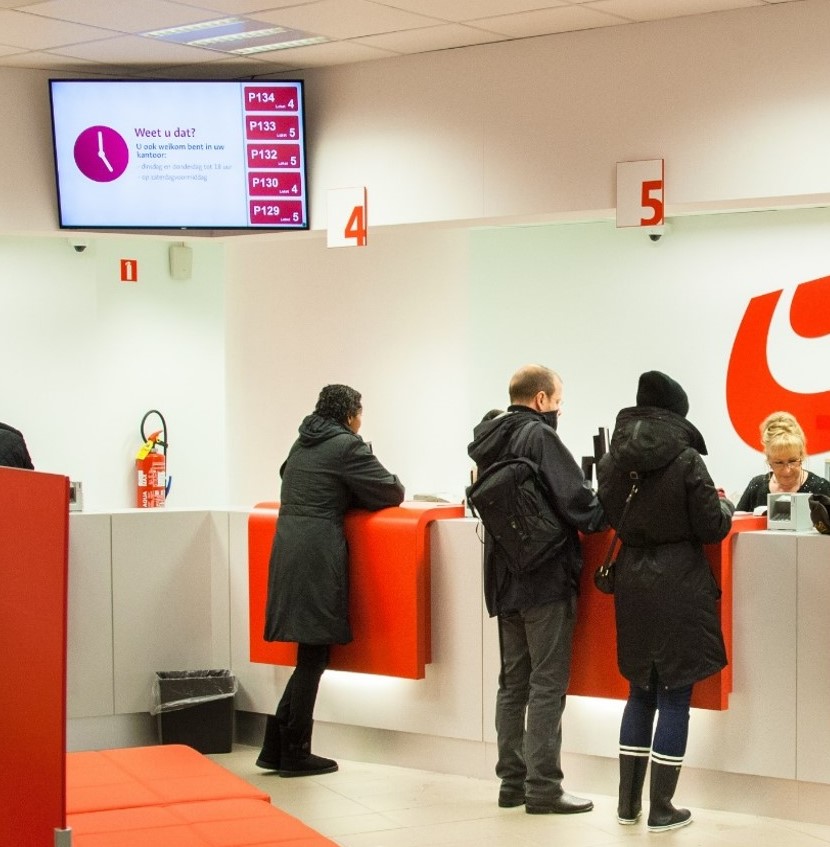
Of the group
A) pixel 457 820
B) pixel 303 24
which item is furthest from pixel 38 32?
pixel 457 820

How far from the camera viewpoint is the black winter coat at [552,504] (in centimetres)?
489

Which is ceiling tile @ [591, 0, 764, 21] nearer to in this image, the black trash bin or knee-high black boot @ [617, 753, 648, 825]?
knee-high black boot @ [617, 753, 648, 825]

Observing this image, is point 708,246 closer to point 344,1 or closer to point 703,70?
point 703,70

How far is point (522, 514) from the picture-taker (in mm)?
4875

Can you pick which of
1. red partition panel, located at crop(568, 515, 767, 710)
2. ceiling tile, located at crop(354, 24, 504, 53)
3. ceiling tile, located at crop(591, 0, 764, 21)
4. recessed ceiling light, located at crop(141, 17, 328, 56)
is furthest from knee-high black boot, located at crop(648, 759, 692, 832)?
recessed ceiling light, located at crop(141, 17, 328, 56)

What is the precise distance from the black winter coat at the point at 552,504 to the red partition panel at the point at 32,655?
10.0 feet

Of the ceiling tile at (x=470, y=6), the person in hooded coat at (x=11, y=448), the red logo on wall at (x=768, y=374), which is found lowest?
the person in hooded coat at (x=11, y=448)

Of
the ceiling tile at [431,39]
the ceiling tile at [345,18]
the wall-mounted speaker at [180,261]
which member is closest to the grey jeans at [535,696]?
the ceiling tile at [345,18]

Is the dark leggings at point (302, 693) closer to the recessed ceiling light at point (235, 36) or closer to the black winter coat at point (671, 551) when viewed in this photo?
the black winter coat at point (671, 551)

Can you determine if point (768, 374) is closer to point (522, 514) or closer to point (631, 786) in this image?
point (522, 514)

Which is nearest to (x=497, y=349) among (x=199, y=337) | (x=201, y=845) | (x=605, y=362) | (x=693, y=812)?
(x=605, y=362)

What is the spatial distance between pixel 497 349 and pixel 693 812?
12.2 ft

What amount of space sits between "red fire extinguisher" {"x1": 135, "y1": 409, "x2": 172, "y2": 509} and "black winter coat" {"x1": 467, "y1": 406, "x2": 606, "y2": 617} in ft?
12.4

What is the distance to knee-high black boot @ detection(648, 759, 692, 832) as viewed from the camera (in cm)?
471
